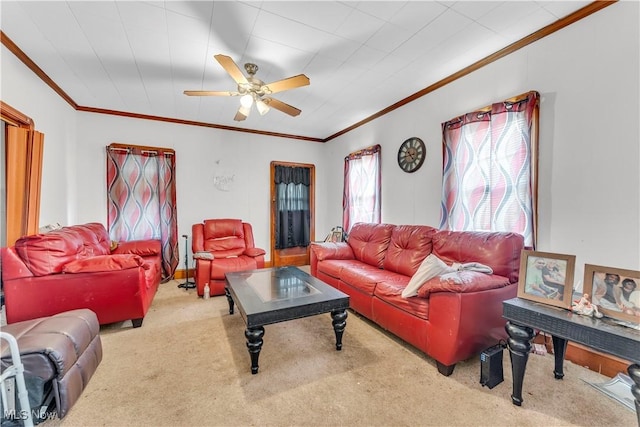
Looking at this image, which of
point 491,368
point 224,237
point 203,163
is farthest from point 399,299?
point 203,163

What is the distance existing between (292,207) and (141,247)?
259 centimetres

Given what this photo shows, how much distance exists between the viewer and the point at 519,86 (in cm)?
238

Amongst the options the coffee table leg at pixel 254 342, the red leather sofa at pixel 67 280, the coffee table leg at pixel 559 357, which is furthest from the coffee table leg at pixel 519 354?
the red leather sofa at pixel 67 280

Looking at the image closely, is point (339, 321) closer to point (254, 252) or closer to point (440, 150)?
point (254, 252)

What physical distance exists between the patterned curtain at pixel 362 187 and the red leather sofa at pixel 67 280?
119 inches

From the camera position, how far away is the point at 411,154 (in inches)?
138

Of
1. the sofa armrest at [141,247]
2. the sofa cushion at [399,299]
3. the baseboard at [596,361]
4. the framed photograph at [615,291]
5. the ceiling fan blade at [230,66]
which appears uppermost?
the ceiling fan blade at [230,66]

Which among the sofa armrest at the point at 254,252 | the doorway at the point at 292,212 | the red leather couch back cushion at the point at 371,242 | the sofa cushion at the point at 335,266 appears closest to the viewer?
the sofa cushion at the point at 335,266

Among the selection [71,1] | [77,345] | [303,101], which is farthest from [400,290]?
[71,1]

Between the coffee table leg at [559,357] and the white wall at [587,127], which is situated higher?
the white wall at [587,127]

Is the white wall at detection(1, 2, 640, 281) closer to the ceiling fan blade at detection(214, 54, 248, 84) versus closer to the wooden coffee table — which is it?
the wooden coffee table

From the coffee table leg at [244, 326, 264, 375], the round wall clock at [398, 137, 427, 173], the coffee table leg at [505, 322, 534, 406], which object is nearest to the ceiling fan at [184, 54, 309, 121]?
the round wall clock at [398, 137, 427, 173]

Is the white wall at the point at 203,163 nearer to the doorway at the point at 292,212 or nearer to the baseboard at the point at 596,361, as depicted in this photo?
the doorway at the point at 292,212

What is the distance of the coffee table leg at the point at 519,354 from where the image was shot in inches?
61.3
